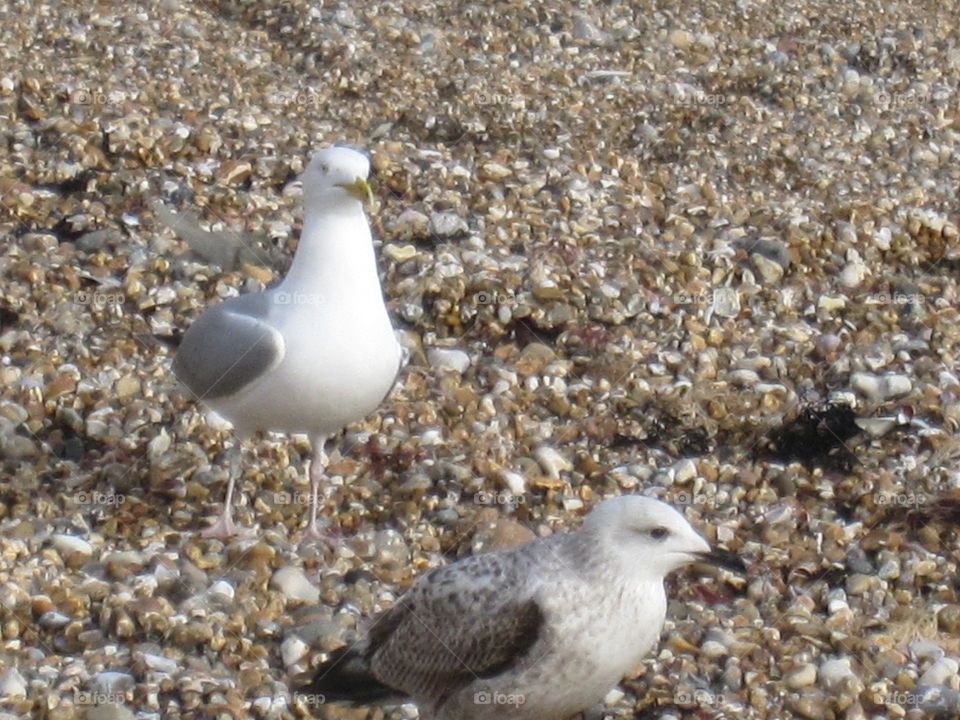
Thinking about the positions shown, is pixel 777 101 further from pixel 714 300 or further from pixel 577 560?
pixel 577 560

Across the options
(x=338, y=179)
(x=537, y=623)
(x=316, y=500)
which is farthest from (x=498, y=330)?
(x=537, y=623)

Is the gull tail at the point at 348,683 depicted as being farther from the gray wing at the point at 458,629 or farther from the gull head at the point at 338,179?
the gull head at the point at 338,179

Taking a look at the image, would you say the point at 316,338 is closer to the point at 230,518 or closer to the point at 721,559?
the point at 230,518

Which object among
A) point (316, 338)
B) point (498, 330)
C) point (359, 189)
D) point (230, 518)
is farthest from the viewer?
point (498, 330)

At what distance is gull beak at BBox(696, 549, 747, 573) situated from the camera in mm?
4211

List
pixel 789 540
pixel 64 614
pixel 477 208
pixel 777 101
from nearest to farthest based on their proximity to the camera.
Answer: pixel 64 614 → pixel 789 540 → pixel 477 208 → pixel 777 101

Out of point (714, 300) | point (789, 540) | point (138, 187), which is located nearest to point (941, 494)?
point (789, 540)

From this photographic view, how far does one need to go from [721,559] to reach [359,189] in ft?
6.10

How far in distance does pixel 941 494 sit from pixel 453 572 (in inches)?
94.8

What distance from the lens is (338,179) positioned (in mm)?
5285

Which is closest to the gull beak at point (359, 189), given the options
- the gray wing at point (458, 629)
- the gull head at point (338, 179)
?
the gull head at point (338, 179)

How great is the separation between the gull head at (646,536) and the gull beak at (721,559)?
0.08ft

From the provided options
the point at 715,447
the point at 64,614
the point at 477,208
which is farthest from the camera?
the point at 477,208

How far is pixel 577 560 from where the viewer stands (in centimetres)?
416
